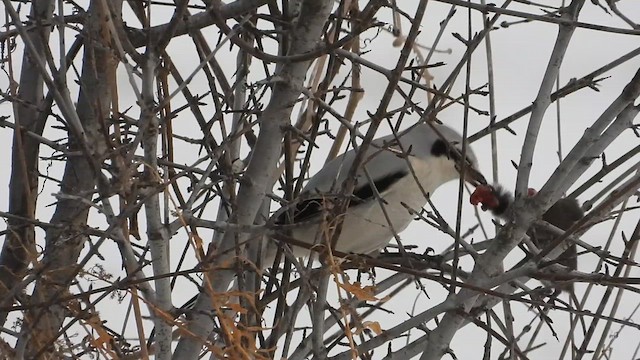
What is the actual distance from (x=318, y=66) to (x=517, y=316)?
5.92 feet

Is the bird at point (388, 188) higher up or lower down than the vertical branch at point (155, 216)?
higher up

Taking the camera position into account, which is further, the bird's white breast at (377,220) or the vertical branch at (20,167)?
the bird's white breast at (377,220)

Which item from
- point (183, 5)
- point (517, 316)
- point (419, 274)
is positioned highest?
point (517, 316)

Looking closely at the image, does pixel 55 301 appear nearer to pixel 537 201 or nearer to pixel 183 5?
pixel 183 5

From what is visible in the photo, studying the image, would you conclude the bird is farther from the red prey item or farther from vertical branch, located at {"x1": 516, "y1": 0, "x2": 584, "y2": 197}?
vertical branch, located at {"x1": 516, "y1": 0, "x2": 584, "y2": 197}

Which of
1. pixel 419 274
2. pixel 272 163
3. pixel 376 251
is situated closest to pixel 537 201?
pixel 419 274

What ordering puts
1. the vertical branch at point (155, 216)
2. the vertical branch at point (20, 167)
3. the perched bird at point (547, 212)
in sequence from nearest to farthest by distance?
the vertical branch at point (155, 216) < the vertical branch at point (20, 167) < the perched bird at point (547, 212)

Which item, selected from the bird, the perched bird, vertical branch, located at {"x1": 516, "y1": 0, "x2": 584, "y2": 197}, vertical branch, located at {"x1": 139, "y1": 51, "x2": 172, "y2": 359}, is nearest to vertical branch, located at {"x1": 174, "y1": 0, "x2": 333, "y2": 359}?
vertical branch, located at {"x1": 139, "y1": 51, "x2": 172, "y2": 359}

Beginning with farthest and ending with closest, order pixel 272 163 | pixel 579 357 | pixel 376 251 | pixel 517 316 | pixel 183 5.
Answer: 1. pixel 517 316
2. pixel 376 251
3. pixel 579 357
4. pixel 272 163
5. pixel 183 5

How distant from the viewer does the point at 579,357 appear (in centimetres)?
146

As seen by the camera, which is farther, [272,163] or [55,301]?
[272,163]

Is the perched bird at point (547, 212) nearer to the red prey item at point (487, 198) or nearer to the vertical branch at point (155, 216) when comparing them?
→ the red prey item at point (487, 198)

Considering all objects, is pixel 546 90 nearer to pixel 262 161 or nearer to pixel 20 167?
pixel 262 161

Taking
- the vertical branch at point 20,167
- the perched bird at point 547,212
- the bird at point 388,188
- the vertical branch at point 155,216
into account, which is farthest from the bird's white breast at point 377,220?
the vertical branch at point 155,216
